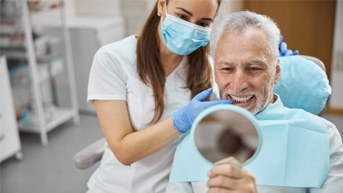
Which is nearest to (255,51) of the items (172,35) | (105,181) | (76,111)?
(172,35)

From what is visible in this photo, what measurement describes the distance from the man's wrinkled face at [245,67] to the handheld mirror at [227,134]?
38 cm

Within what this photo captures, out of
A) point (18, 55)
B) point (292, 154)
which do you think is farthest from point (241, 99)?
point (18, 55)

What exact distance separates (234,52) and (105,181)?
705mm

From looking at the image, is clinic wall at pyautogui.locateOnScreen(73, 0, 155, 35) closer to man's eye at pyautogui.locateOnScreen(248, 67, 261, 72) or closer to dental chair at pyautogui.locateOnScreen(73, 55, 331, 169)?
dental chair at pyautogui.locateOnScreen(73, 55, 331, 169)

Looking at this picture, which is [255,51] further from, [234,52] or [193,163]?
[193,163]

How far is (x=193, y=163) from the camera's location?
117 centimetres

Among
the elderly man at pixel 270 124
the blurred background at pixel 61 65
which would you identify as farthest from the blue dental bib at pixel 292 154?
the blurred background at pixel 61 65

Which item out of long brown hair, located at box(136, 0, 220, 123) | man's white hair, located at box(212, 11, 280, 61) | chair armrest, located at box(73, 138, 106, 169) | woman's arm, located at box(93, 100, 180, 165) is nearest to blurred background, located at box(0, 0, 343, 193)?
chair armrest, located at box(73, 138, 106, 169)

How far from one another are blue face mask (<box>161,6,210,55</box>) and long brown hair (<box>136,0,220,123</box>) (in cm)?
7

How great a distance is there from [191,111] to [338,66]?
2800 millimetres

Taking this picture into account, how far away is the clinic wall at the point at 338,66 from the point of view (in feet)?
10.9

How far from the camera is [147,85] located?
1384 millimetres

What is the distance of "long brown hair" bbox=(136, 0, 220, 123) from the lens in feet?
4.52

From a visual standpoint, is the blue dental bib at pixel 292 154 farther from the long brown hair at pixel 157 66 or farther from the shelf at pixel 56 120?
the shelf at pixel 56 120
